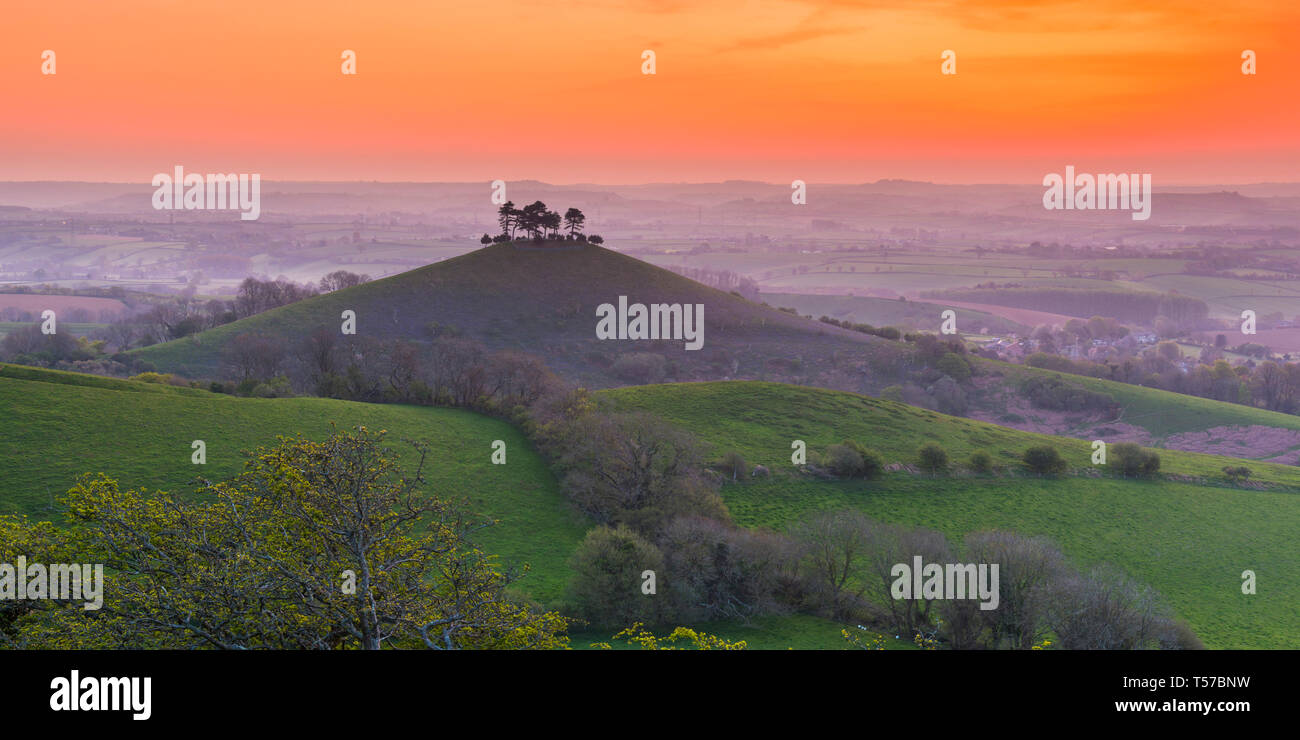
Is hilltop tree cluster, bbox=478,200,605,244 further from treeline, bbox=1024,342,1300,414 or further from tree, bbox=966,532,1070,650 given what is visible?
tree, bbox=966,532,1070,650

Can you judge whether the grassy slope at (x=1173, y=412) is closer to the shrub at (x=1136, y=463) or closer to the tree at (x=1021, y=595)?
the shrub at (x=1136, y=463)

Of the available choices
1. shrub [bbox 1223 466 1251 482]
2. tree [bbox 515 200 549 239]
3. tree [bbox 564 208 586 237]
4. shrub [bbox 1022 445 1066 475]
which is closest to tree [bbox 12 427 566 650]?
shrub [bbox 1022 445 1066 475]

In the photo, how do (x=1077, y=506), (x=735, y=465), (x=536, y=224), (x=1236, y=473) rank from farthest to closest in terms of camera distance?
(x=536, y=224) < (x=1236, y=473) < (x=735, y=465) < (x=1077, y=506)

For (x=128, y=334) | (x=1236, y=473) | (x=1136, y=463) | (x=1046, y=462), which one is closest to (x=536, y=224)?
(x=128, y=334)

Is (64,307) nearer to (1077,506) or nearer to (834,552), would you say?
(834,552)
